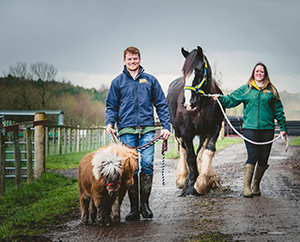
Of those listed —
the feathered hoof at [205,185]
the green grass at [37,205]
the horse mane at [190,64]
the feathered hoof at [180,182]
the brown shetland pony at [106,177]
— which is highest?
the horse mane at [190,64]

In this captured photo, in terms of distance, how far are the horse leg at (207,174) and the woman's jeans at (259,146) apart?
751 millimetres

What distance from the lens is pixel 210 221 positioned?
4.41 m

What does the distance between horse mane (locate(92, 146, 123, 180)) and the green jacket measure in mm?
2807

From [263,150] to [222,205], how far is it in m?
1.31

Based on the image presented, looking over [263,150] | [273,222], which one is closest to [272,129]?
[263,150]

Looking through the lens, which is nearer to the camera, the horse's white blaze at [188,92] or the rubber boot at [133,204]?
the rubber boot at [133,204]

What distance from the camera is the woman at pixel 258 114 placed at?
5836mm

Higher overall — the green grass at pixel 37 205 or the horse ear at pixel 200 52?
the horse ear at pixel 200 52

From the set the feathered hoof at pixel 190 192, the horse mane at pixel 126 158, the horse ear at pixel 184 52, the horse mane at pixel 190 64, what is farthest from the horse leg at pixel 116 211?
the horse ear at pixel 184 52

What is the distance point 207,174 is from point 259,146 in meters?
1.08

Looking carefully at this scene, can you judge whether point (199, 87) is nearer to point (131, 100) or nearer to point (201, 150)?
point (201, 150)

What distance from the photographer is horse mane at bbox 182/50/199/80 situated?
598 centimetres

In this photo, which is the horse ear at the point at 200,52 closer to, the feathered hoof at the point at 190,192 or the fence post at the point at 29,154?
the feathered hoof at the point at 190,192

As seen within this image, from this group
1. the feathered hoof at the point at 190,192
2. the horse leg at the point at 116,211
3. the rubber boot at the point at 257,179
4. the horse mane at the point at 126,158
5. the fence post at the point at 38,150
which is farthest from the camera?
the fence post at the point at 38,150
